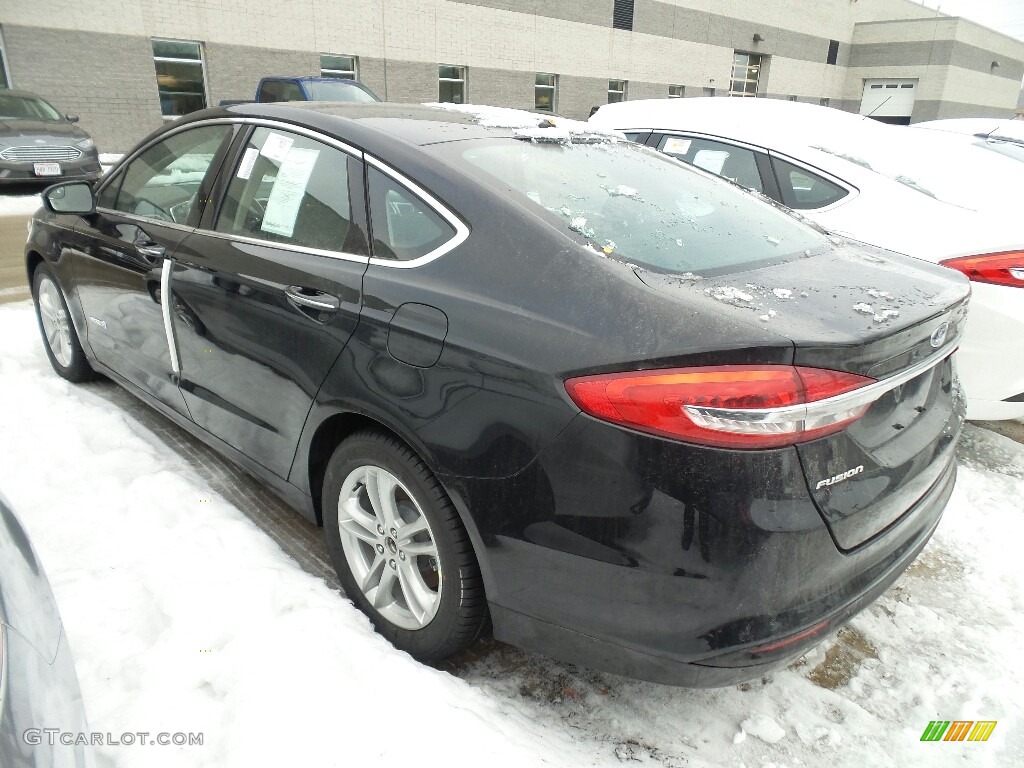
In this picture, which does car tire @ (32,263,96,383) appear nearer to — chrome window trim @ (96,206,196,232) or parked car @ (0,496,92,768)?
chrome window trim @ (96,206,196,232)

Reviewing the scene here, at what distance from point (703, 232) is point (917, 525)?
1.04m

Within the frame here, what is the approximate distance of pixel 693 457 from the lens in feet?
5.10

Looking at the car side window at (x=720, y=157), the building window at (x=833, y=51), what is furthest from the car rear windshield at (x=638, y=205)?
the building window at (x=833, y=51)

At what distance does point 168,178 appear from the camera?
10.6 ft

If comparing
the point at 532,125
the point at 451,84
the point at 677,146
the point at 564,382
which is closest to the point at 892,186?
the point at 677,146

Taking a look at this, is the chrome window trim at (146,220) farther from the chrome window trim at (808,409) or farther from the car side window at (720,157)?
the car side window at (720,157)

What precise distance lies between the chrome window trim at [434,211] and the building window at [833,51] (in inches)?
1617

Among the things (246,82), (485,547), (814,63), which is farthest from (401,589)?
(814,63)

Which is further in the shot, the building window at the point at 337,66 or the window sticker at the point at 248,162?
the building window at the point at 337,66

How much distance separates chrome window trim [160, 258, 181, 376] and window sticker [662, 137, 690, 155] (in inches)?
129

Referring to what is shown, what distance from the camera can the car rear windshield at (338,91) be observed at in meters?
13.3

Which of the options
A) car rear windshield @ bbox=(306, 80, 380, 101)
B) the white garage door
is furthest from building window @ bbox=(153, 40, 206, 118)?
the white garage door

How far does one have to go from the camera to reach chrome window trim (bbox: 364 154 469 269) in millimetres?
1993

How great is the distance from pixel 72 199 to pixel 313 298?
2.00 m
